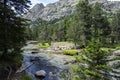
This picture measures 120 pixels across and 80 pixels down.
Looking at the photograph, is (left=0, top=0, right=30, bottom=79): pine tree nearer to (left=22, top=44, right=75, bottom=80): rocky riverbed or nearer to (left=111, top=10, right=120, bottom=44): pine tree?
(left=22, top=44, right=75, bottom=80): rocky riverbed

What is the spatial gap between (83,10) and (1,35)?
4304cm

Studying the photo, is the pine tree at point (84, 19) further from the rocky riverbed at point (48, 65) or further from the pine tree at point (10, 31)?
the pine tree at point (10, 31)

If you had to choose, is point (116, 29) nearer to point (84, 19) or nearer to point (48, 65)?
point (84, 19)

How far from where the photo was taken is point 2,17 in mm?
19078

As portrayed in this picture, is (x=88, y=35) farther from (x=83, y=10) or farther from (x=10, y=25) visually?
(x=10, y=25)

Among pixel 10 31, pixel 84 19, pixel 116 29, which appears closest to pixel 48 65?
pixel 10 31

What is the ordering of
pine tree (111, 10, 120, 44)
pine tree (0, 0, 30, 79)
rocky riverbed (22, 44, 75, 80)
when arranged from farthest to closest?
pine tree (111, 10, 120, 44) < rocky riverbed (22, 44, 75, 80) < pine tree (0, 0, 30, 79)

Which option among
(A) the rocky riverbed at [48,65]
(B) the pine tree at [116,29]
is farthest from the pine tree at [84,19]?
(A) the rocky riverbed at [48,65]

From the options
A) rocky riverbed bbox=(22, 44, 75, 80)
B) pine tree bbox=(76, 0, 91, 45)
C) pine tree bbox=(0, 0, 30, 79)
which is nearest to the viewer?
pine tree bbox=(0, 0, 30, 79)

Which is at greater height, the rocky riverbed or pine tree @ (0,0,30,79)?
pine tree @ (0,0,30,79)

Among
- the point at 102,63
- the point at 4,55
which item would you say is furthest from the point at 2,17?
the point at 102,63

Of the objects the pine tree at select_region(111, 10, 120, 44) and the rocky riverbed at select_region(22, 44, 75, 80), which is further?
the pine tree at select_region(111, 10, 120, 44)

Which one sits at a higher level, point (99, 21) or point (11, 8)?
point (11, 8)

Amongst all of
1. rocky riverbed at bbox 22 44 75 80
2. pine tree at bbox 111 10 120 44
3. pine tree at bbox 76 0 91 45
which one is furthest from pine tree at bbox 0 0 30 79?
pine tree at bbox 111 10 120 44
